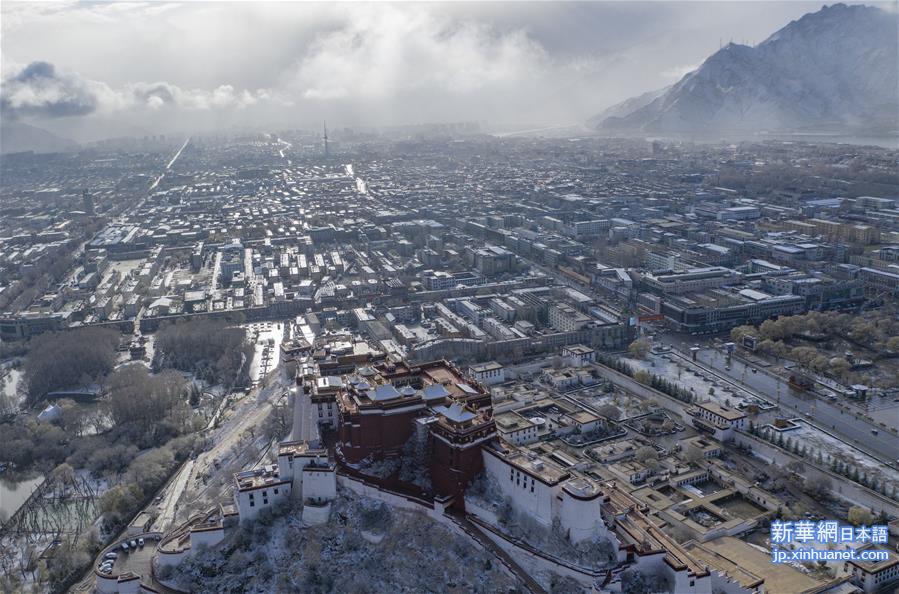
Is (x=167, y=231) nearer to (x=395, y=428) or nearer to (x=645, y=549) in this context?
(x=395, y=428)

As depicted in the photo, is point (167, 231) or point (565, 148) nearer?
point (167, 231)

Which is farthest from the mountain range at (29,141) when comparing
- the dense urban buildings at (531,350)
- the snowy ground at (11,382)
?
the snowy ground at (11,382)

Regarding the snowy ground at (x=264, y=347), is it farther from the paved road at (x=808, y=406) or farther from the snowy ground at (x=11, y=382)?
the paved road at (x=808, y=406)

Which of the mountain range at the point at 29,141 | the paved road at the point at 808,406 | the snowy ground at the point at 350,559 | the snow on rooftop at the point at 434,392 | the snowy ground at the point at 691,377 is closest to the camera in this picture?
the snowy ground at the point at 350,559

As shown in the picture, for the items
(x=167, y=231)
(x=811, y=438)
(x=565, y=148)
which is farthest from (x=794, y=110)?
(x=811, y=438)

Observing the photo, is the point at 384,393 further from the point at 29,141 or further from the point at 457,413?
the point at 29,141

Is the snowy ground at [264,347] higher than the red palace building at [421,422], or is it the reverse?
the red palace building at [421,422]

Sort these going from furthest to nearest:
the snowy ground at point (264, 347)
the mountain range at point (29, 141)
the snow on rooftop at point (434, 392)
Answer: the mountain range at point (29, 141) < the snowy ground at point (264, 347) < the snow on rooftop at point (434, 392)

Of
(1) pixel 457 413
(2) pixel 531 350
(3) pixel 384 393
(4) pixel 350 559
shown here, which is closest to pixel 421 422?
(1) pixel 457 413

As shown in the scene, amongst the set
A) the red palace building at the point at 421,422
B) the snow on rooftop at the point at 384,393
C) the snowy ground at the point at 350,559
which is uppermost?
the snow on rooftop at the point at 384,393
